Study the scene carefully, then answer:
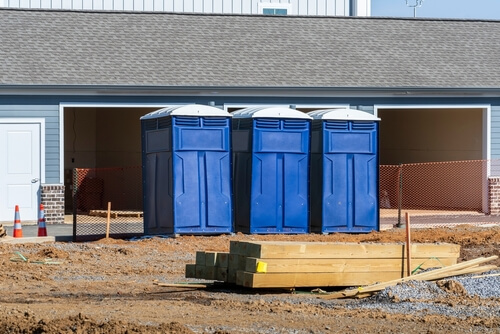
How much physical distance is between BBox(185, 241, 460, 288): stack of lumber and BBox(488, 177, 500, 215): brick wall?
38.1 ft

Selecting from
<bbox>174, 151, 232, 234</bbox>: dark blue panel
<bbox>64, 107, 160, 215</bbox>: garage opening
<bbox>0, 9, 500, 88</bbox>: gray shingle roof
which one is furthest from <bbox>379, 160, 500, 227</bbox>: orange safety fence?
<bbox>64, 107, 160, 215</bbox>: garage opening

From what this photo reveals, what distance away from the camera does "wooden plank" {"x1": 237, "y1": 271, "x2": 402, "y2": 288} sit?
12539mm

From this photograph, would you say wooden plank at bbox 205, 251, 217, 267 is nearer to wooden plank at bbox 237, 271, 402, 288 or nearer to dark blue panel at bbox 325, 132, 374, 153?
wooden plank at bbox 237, 271, 402, 288

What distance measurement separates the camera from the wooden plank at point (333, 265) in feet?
41.2

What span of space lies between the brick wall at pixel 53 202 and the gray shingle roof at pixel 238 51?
229 centimetres

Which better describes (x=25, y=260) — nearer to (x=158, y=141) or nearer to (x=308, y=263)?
(x=158, y=141)

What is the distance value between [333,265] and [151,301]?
2412 millimetres

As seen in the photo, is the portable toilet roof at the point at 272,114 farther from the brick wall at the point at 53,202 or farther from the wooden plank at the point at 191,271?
the wooden plank at the point at 191,271

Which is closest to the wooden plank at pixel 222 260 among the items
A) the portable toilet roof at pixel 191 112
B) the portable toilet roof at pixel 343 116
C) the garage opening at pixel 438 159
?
the portable toilet roof at pixel 191 112

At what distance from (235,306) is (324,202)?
862 cm

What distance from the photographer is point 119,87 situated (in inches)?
901

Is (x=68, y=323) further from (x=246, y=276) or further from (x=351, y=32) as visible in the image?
(x=351, y=32)

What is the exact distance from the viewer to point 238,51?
25.6m

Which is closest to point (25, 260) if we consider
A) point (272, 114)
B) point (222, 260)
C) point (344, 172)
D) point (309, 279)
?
point (222, 260)
